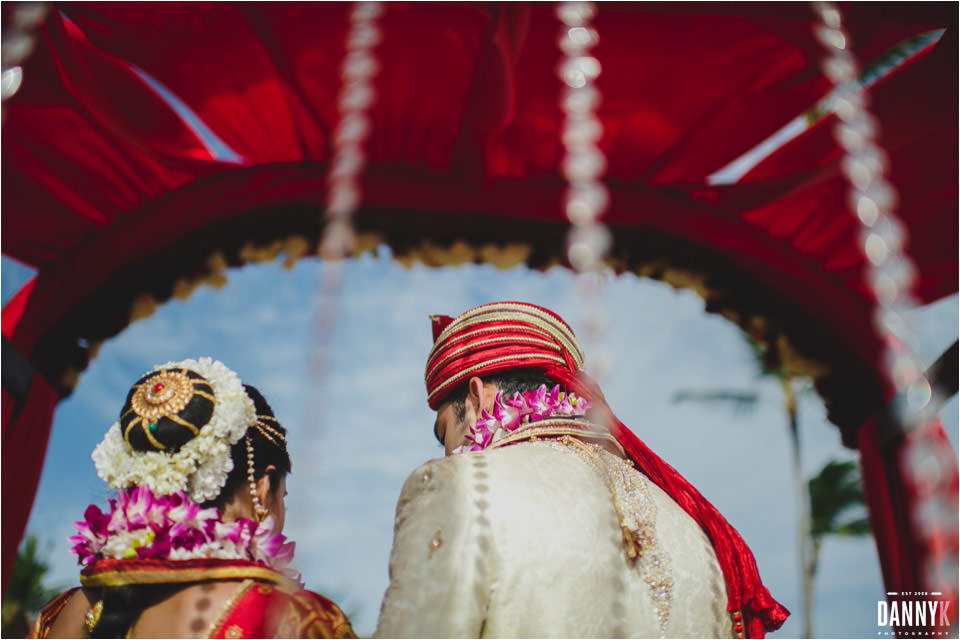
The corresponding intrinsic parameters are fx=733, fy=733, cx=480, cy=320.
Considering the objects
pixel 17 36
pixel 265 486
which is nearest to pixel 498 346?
pixel 265 486

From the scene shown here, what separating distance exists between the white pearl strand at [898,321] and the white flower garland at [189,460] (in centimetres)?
271

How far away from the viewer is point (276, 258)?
12.3 ft

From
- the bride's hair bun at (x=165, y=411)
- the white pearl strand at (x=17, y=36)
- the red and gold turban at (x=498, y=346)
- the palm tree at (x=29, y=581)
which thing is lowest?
the palm tree at (x=29, y=581)

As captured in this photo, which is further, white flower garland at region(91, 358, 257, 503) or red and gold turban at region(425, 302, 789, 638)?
white flower garland at region(91, 358, 257, 503)

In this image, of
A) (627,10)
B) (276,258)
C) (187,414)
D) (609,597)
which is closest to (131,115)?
(276,258)

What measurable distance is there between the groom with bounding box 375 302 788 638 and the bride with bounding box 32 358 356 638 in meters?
0.57

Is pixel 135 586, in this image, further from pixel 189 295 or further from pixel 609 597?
pixel 189 295

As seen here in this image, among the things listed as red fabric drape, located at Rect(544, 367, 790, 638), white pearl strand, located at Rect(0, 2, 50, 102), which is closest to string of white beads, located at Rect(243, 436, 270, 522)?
red fabric drape, located at Rect(544, 367, 790, 638)

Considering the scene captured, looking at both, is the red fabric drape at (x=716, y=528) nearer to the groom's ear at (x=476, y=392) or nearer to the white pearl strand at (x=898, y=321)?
the groom's ear at (x=476, y=392)

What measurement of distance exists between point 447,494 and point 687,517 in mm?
576

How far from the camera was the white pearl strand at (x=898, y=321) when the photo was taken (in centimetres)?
331

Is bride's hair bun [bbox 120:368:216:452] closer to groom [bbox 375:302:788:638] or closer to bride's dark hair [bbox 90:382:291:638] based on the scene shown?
bride's dark hair [bbox 90:382:291:638]

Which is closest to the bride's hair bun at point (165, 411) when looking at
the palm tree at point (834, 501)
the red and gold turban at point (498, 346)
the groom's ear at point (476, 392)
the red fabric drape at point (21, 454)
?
the red and gold turban at point (498, 346)

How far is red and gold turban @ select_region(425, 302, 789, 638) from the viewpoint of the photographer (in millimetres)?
1580
